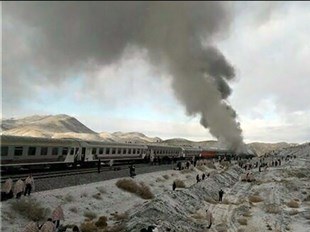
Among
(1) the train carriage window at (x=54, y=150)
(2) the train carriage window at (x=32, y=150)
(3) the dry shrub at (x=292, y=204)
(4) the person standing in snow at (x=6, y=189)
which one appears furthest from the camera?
(3) the dry shrub at (x=292, y=204)

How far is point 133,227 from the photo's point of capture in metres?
20.3

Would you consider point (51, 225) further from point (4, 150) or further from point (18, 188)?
→ point (4, 150)

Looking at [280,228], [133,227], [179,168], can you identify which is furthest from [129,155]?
[133,227]

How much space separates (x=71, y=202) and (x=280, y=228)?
1489 cm

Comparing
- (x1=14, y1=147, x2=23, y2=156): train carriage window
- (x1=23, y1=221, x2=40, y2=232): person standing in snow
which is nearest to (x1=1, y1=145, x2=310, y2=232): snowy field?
(x1=23, y1=221, x2=40, y2=232): person standing in snow

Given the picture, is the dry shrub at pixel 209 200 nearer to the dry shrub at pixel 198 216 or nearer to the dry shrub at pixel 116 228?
the dry shrub at pixel 198 216

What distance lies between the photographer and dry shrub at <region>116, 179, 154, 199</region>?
31.6 meters

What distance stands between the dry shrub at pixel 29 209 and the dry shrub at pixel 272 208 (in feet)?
65.4

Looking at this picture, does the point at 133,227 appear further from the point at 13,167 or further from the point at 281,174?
the point at 281,174

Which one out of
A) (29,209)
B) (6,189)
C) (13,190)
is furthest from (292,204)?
(6,189)

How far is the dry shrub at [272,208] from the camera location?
32222 millimetres

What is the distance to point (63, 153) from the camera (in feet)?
117

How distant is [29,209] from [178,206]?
40.2ft

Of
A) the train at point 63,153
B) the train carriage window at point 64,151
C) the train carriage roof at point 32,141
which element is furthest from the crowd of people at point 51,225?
the train carriage window at point 64,151
